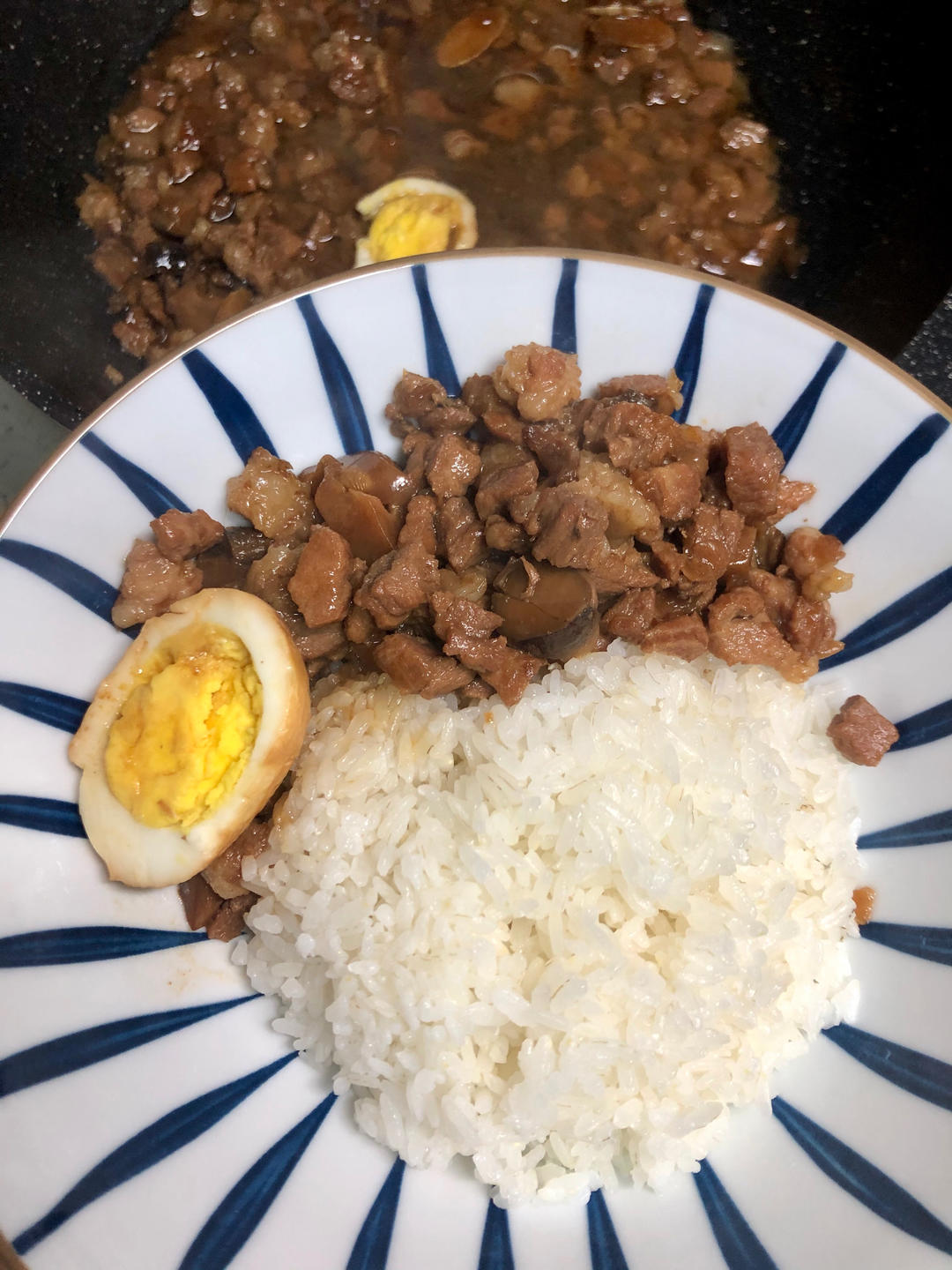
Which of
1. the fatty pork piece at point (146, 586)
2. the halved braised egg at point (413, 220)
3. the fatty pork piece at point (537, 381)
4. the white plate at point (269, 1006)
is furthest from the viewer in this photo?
the halved braised egg at point (413, 220)

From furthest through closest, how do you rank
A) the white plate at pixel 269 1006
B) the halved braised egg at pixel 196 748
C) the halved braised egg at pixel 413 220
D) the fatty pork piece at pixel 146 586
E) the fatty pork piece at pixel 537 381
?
the halved braised egg at pixel 413 220, the fatty pork piece at pixel 537 381, the fatty pork piece at pixel 146 586, the halved braised egg at pixel 196 748, the white plate at pixel 269 1006

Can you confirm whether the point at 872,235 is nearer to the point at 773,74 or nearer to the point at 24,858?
the point at 773,74

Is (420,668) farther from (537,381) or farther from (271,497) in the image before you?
(537,381)

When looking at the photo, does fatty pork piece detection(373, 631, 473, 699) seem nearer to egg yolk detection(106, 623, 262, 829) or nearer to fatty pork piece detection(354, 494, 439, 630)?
fatty pork piece detection(354, 494, 439, 630)

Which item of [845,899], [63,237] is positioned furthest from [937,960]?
[63,237]

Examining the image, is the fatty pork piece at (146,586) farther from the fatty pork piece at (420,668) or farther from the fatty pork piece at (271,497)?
the fatty pork piece at (420,668)

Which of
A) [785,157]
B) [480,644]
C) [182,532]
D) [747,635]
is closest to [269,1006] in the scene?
[480,644]

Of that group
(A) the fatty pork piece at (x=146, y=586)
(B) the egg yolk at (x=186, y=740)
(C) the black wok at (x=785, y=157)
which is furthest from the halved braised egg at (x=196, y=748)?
(C) the black wok at (x=785, y=157)
